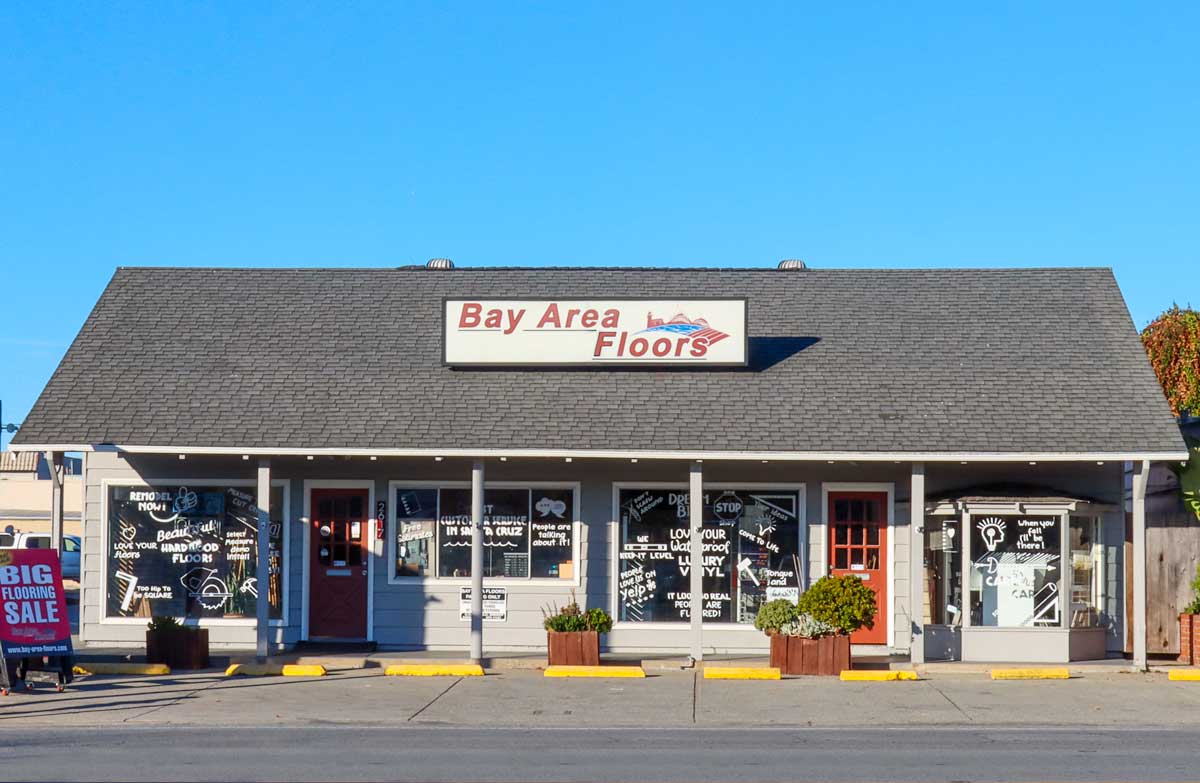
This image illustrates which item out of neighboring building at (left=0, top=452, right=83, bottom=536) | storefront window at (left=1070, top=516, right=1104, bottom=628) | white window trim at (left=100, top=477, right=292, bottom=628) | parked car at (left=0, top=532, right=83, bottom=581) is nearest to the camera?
storefront window at (left=1070, top=516, right=1104, bottom=628)

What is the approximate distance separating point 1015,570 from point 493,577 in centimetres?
700

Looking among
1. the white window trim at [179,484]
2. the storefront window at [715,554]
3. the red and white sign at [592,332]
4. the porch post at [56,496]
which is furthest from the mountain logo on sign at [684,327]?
the porch post at [56,496]

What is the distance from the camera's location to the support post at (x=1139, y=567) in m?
16.7

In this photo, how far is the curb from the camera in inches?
669

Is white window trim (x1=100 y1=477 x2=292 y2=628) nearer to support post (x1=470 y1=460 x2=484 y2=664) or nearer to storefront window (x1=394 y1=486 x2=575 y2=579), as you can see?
storefront window (x1=394 y1=486 x2=575 y2=579)

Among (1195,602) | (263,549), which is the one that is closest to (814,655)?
(1195,602)

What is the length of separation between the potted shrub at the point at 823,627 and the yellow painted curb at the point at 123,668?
767 cm

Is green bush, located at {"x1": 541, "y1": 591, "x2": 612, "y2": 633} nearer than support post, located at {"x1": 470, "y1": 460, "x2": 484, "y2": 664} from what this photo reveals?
Yes

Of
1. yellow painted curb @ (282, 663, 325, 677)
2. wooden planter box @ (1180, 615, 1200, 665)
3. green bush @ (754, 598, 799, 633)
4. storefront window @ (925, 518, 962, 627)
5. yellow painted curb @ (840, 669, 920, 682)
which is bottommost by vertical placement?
yellow painted curb @ (282, 663, 325, 677)

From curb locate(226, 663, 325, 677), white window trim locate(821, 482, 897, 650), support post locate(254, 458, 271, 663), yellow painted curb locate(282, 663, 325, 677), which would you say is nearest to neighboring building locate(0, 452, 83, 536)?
support post locate(254, 458, 271, 663)

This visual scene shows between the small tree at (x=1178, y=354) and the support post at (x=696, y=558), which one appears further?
the small tree at (x=1178, y=354)

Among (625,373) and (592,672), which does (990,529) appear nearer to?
(625,373)

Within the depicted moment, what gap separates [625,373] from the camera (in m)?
19.1

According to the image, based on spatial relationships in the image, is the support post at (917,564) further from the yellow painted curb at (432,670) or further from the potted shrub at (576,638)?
the yellow painted curb at (432,670)
